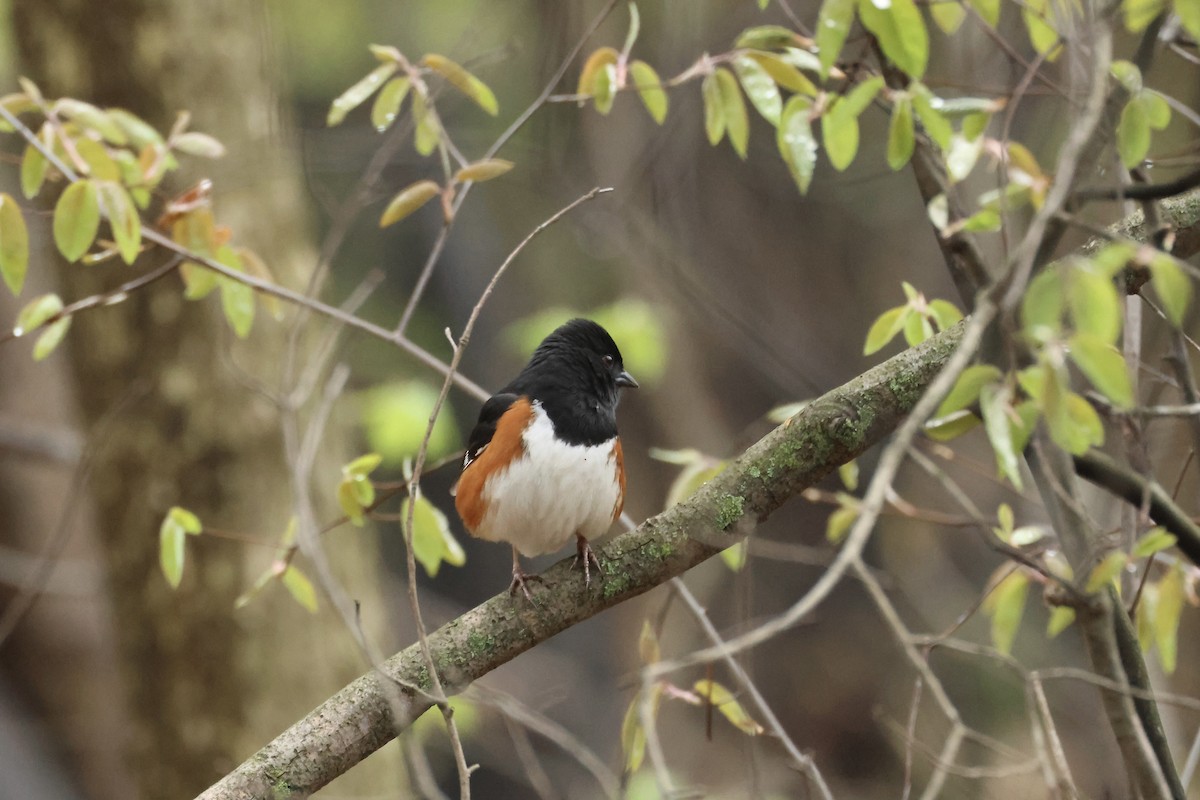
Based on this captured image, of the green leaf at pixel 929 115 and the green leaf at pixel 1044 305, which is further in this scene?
the green leaf at pixel 929 115

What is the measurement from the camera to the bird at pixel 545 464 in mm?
2496

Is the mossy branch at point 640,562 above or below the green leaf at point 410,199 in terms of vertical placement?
below

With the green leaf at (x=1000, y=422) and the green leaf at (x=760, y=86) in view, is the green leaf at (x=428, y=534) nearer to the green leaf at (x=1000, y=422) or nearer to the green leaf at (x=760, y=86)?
the green leaf at (x=760, y=86)

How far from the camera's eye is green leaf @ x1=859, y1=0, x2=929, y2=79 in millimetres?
1534

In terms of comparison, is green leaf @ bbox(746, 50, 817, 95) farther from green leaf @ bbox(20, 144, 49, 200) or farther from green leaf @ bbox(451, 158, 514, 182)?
green leaf @ bbox(20, 144, 49, 200)

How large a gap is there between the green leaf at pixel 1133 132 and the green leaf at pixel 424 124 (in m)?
1.25

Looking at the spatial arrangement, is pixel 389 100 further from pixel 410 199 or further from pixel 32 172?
pixel 32 172

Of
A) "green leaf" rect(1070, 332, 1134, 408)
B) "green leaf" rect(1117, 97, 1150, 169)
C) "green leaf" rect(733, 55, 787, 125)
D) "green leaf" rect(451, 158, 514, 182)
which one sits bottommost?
"green leaf" rect(1070, 332, 1134, 408)

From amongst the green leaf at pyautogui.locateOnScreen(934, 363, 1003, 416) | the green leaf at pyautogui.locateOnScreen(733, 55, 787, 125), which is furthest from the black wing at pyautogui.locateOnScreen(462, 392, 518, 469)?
Result: the green leaf at pyautogui.locateOnScreen(934, 363, 1003, 416)

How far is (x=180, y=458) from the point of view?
12.0 feet

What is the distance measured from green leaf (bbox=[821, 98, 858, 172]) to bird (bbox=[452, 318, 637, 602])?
99 centimetres

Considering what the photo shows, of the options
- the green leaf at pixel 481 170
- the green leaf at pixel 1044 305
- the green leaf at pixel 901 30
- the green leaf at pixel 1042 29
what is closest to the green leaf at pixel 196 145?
the green leaf at pixel 481 170

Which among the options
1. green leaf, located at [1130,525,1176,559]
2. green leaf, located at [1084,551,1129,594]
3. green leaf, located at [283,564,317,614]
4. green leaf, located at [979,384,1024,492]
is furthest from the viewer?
green leaf, located at [283,564,317,614]

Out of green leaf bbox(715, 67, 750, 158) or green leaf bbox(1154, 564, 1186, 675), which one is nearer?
green leaf bbox(1154, 564, 1186, 675)
